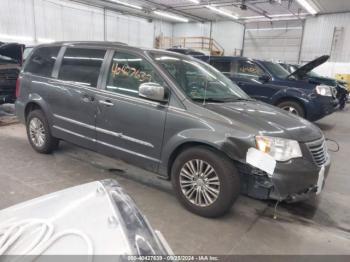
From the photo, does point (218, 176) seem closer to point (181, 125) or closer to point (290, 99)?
point (181, 125)

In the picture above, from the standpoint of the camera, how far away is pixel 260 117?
9.18ft

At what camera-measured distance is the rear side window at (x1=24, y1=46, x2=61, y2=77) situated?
13.1 ft

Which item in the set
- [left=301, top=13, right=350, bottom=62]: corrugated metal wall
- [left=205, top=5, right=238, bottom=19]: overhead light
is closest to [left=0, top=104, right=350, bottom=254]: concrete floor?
[left=205, top=5, right=238, bottom=19]: overhead light

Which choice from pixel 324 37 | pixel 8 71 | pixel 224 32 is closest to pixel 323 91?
pixel 8 71

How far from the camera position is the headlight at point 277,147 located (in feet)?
8.09

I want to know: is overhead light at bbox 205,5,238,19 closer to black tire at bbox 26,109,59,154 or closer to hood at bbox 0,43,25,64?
hood at bbox 0,43,25,64

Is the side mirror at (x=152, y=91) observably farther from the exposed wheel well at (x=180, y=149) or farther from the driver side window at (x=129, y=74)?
the exposed wheel well at (x=180, y=149)

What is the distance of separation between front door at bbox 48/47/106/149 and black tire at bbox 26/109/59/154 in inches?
6.8

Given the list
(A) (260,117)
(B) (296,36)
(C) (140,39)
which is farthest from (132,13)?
(A) (260,117)

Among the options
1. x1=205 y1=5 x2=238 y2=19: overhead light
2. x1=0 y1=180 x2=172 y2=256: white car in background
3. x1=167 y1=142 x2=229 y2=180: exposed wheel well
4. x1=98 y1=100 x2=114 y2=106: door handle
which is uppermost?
x1=205 y1=5 x2=238 y2=19: overhead light

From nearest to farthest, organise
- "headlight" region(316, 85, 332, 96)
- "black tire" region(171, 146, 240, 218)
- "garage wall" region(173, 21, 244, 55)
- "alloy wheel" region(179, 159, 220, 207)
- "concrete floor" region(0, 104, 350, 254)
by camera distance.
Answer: "concrete floor" region(0, 104, 350, 254) < "black tire" region(171, 146, 240, 218) < "alloy wheel" region(179, 159, 220, 207) < "headlight" region(316, 85, 332, 96) < "garage wall" region(173, 21, 244, 55)

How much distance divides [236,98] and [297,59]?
16.5 m

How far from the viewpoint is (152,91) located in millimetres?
2799

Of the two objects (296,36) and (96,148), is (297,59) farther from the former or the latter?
(96,148)
